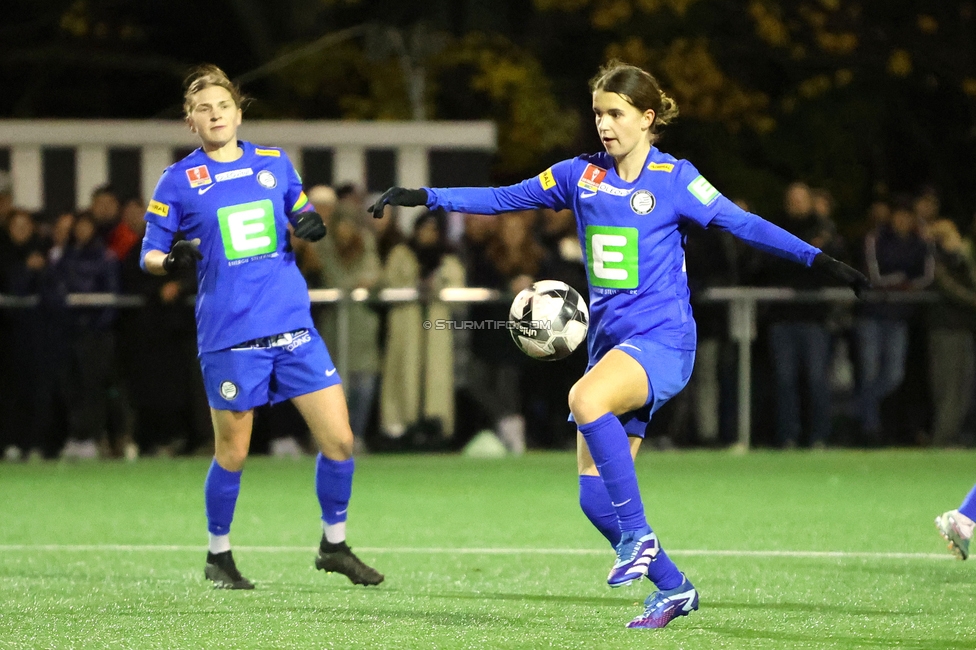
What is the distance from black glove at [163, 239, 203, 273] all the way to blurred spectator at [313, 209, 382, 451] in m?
6.72

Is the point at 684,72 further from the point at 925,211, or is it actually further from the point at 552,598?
the point at 552,598

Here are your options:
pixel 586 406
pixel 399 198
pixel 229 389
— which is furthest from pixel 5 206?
pixel 586 406

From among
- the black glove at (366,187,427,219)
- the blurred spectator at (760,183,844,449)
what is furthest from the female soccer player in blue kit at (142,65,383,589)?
the blurred spectator at (760,183,844,449)

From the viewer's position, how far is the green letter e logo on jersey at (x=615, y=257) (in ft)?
21.8

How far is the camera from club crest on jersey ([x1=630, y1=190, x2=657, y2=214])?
6.66 m

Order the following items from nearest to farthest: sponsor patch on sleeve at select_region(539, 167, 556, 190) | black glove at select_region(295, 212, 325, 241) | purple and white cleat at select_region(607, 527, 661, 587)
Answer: purple and white cleat at select_region(607, 527, 661, 587), sponsor patch on sleeve at select_region(539, 167, 556, 190), black glove at select_region(295, 212, 325, 241)

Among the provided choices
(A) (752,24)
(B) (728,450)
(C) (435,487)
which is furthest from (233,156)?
(A) (752,24)

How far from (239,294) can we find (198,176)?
1.78 feet

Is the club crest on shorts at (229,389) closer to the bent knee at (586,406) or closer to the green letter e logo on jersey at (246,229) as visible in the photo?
the green letter e logo on jersey at (246,229)

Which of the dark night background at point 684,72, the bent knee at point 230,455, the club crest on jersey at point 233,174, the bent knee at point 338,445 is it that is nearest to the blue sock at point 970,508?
the bent knee at point 338,445

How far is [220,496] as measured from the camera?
7.74 meters

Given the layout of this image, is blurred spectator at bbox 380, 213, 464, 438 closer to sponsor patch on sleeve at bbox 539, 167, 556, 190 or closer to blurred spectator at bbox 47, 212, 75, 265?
blurred spectator at bbox 47, 212, 75, 265

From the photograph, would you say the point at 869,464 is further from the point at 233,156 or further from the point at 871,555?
the point at 233,156

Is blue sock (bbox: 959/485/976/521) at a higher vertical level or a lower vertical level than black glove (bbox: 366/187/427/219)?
lower
